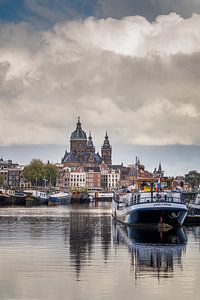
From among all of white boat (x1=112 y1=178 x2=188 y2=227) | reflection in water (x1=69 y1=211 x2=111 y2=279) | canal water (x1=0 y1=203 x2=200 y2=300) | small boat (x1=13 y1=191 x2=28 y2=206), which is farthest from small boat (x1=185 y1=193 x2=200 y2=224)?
small boat (x1=13 y1=191 x2=28 y2=206)

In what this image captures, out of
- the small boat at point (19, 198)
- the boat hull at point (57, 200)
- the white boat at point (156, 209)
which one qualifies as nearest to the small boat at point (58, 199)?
the boat hull at point (57, 200)

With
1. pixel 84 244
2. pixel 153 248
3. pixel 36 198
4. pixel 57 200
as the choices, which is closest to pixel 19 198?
pixel 36 198

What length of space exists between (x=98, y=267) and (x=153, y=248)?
973 centimetres

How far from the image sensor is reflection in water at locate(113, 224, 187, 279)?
3016cm

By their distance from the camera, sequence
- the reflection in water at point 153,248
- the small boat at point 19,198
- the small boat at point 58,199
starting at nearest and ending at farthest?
1. the reflection in water at point 153,248
2. the small boat at point 19,198
3. the small boat at point 58,199

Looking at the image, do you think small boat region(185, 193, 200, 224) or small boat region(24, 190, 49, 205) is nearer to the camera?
small boat region(185, 193, 200, 224)

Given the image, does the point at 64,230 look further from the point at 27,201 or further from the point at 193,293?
the point at 27,201

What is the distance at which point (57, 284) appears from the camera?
2553cm

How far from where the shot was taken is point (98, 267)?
99.7 feet

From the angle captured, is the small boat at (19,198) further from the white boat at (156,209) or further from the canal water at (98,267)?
the canal water at (98,267)

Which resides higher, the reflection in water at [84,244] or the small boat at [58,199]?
the small boat at [58,199]

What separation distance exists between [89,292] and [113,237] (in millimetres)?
24844

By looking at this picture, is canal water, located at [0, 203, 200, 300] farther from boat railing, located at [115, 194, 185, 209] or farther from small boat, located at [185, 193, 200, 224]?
small boat, located at [185, 193, 200, 224]

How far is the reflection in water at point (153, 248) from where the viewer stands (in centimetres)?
3016
